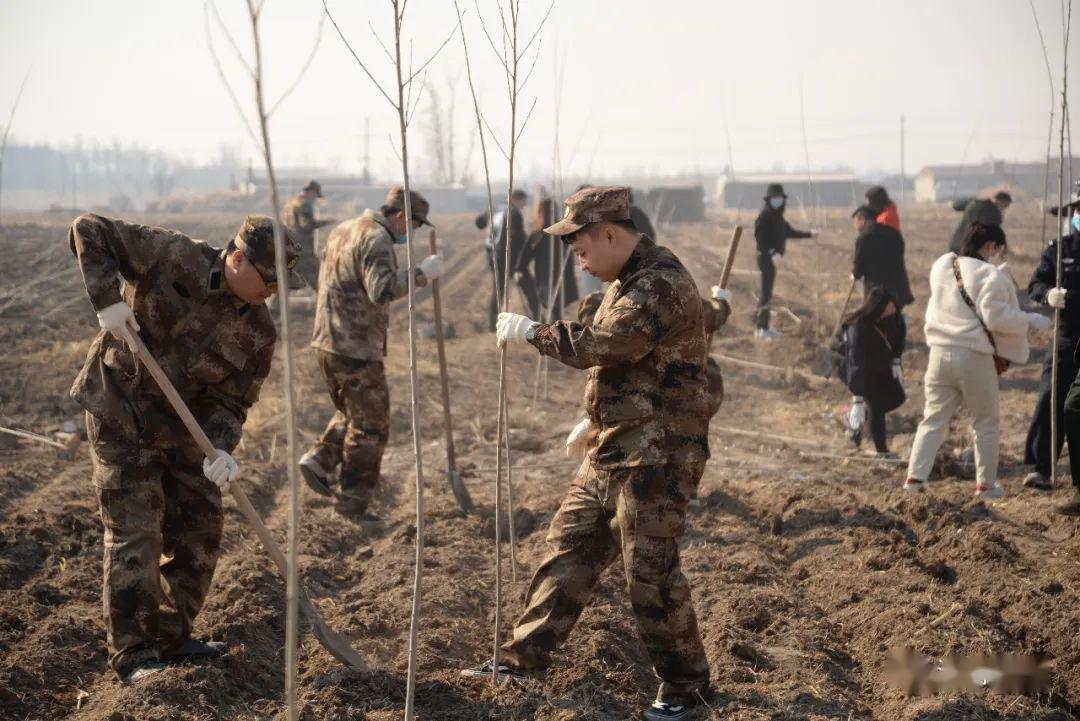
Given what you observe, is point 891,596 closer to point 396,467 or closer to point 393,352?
point 396,467

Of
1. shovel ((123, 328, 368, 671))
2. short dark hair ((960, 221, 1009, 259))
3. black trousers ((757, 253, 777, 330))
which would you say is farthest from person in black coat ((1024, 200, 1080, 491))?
black trousers ((757, 253, 777, 330))

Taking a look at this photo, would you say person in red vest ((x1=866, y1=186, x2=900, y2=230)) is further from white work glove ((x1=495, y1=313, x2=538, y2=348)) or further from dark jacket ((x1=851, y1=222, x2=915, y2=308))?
white work glove ((x1=495, y1=313, x2=538, y2=348))

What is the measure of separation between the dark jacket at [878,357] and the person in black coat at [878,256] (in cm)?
47

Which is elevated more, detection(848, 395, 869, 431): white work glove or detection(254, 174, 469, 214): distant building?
detection(254, 174, 469, 214): distant building

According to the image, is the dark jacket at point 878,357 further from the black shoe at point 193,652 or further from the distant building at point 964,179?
the distant building at point 964,179

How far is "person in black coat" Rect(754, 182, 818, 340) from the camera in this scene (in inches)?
505

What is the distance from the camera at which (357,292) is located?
643 cm

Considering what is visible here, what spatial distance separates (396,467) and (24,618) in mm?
3732

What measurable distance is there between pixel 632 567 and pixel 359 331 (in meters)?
3.09

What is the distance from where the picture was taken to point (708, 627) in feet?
16.4

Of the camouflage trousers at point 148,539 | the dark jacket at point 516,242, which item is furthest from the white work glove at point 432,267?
the dark jacket at point 516,242

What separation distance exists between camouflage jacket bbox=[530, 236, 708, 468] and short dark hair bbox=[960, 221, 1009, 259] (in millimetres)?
3203

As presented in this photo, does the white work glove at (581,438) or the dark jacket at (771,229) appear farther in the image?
the dark jacket at (771,229)

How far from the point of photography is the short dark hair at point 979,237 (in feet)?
20.7
